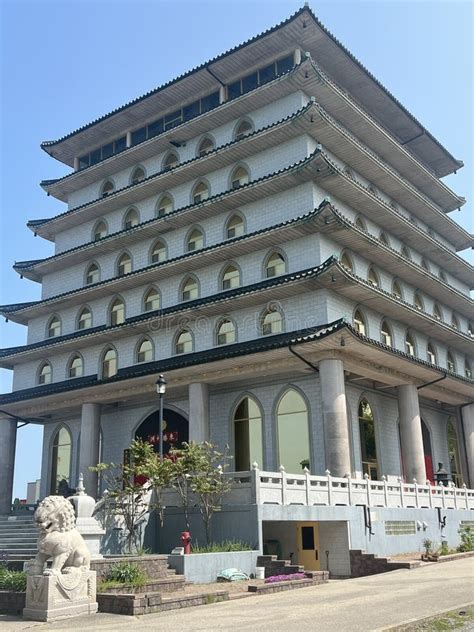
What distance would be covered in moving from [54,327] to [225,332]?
42.3ft

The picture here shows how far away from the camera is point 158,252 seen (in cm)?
3444

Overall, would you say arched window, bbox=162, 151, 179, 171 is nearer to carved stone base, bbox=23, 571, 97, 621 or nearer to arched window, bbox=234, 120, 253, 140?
arched window, bbox=234, 120, 253, 140

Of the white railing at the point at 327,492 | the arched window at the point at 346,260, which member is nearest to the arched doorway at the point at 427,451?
the white railing at the point at 327,492

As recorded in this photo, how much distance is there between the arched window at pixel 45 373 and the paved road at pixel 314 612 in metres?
23.6

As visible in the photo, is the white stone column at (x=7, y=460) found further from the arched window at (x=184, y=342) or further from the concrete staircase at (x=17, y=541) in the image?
the arched window at (x=184, y=342)

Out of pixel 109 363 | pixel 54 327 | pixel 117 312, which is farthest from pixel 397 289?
pixel 54 327

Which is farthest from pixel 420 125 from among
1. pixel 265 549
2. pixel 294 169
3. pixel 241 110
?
pixel 265 549

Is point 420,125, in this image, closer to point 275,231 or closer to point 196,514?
point 275,231

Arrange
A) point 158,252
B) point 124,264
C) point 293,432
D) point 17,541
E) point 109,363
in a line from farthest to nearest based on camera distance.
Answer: point 124,264
point 158,252
point 109,363
point 293,432
point 17,541

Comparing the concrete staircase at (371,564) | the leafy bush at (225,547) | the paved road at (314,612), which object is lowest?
the paved road at (314,612)

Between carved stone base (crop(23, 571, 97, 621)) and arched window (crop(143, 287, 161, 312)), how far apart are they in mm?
20411

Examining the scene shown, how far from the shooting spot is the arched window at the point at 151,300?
33.2m

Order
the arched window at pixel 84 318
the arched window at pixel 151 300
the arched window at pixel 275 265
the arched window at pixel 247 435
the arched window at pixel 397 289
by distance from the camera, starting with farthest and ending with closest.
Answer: the arched window at pixel 84 318 < the arched window at pixel 151 300 < the arched window at pixel 397 289 < the arched window at pixel 275 265 < the arched window at pixel 247 435

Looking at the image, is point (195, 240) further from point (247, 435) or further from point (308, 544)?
point (308, 544)
